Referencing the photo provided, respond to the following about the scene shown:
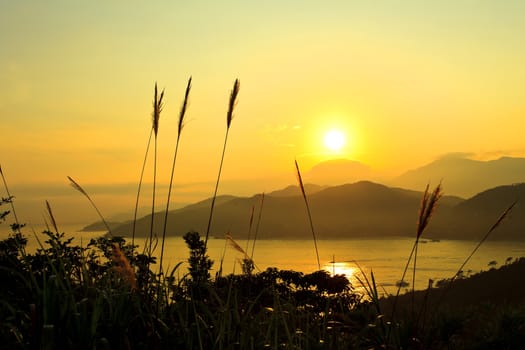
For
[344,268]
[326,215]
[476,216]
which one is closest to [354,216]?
[326,215]

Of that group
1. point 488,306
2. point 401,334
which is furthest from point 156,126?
point 488,306

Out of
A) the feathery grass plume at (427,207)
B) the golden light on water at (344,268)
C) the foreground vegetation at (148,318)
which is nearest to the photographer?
the foreground vegetation at (148,318)

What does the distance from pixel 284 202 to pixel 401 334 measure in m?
103

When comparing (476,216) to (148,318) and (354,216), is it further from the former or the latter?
(148,318)

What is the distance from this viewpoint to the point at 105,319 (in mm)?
4086

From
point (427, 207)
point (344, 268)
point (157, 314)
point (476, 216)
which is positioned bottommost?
point (344, 268)

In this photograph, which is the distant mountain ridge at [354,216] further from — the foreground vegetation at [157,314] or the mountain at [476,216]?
the foreground vegetation at [157,314]

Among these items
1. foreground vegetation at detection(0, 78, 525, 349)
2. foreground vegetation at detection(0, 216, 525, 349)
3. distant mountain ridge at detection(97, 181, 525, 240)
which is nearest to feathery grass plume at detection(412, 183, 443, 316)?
foreground vegetation at detection(0, 78, 525, 349)

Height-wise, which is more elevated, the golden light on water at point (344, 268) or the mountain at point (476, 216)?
the mountain at point (476, 216)

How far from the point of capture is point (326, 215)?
11688 centimetres

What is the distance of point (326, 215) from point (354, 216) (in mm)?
8048

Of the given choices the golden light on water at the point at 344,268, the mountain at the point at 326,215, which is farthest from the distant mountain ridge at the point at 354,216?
the golden light on water at the point at 344,268

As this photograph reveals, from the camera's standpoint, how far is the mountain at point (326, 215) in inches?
4103

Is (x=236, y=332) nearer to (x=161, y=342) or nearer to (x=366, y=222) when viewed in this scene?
(x=161, y=342)
